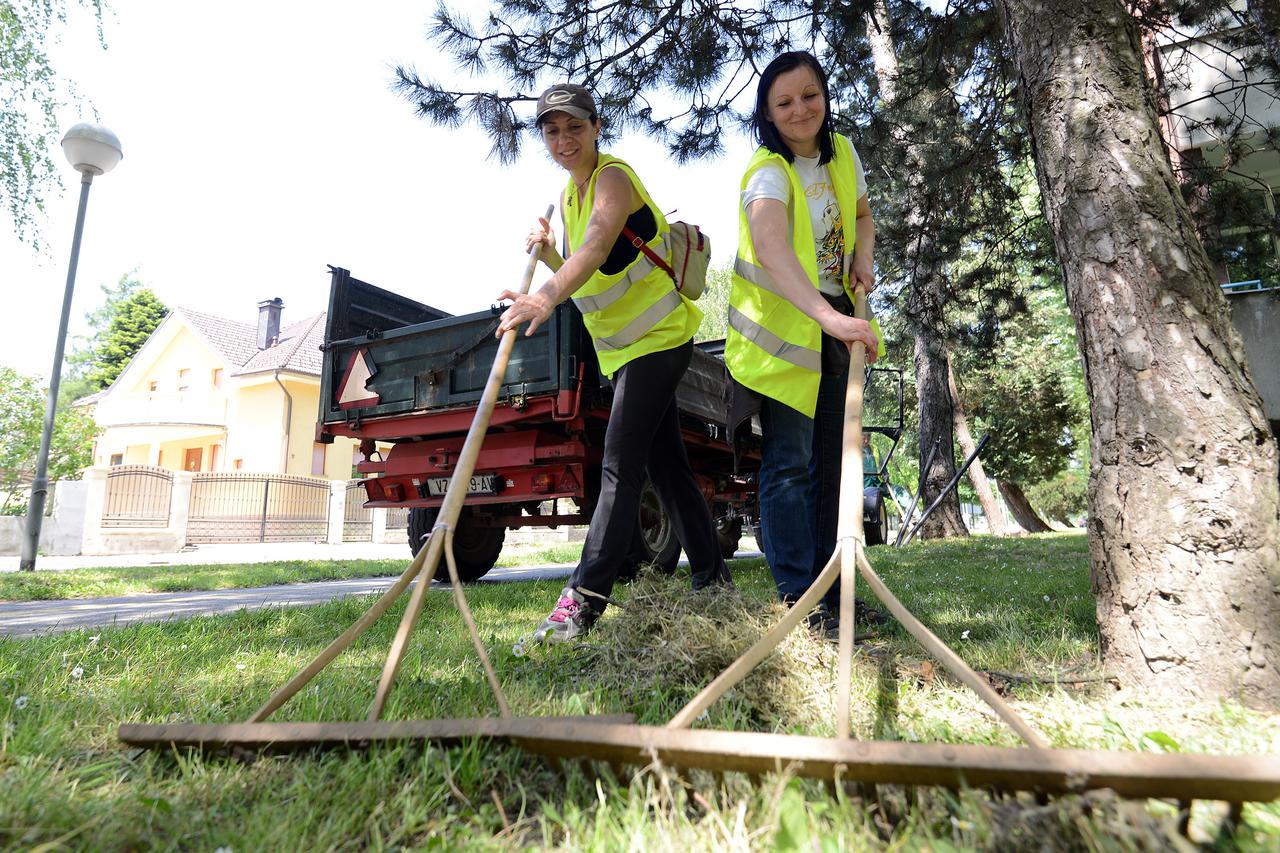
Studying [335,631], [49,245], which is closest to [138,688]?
[335,631]

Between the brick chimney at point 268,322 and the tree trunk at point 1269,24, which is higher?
the brick chimney at point 268,322

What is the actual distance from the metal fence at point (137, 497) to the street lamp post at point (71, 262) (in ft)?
21.2

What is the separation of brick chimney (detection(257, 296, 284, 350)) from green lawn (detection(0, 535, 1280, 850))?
2736 cm

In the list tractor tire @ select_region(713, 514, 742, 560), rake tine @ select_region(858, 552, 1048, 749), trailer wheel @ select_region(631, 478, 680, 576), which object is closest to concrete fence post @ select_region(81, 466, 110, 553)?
tractor tire @ select_region(713, 514, 742, 560)

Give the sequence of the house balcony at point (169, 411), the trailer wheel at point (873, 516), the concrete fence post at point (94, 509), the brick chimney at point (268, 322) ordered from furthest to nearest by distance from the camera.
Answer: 1. the brick chimney at point (268, 322)
2. the house balcony at point (169, 411)
3. the concrete fence post at point (94, 509)
4. the trailer wheel at point (873, 516)

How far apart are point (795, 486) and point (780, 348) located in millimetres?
457

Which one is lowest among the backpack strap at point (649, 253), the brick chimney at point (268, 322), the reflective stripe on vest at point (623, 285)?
the reflective stripe on vest at point (623, 285)

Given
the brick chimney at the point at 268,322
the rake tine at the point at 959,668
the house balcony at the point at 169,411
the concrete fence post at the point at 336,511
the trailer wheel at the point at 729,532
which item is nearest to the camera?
the rake tine at the point at 959,668

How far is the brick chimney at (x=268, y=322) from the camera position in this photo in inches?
1083

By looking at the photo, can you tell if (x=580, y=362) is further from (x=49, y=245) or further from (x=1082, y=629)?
A: (x=49, y=245)

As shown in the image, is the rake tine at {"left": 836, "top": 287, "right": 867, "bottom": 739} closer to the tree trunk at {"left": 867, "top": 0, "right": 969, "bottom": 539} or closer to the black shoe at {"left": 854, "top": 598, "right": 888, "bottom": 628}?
the black shoe at {"left": 854, "top": 598, "right": 888, "bottom": 628}

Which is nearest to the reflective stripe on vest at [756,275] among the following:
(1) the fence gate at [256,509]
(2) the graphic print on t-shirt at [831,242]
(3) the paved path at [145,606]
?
(2) the graphic print on t-shirt at [831,242]

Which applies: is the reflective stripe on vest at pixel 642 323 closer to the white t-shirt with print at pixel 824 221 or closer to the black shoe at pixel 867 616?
the white t-shirt with print at pixel 824 221

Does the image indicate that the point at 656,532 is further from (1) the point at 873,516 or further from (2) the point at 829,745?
(2) the point at 829,745
